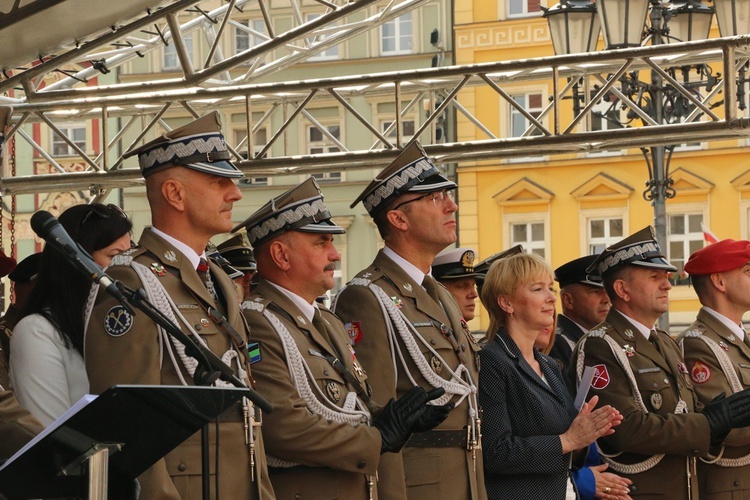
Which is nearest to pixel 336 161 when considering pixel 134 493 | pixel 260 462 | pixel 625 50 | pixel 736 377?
pixel 625 50

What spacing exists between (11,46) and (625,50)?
4.06 m

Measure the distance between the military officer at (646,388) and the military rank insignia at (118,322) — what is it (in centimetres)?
286

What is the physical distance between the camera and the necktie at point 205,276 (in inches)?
198

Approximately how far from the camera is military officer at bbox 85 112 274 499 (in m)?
4.60

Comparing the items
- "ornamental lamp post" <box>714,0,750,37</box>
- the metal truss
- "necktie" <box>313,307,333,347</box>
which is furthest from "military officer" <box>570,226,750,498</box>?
"ornamental lamp post" <box>714,0,750,37</box>

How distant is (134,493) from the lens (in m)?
3.97

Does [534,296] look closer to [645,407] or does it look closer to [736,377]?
[645,407]

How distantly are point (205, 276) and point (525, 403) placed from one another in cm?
189

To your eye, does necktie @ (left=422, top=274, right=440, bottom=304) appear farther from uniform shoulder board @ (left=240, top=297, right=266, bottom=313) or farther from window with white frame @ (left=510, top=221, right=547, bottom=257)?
window with white frame @ (left=510, top=221, right=547, bottom=257)

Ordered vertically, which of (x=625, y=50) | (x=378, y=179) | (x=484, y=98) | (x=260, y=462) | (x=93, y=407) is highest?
(x=484, y=98)

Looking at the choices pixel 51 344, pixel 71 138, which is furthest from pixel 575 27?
pixel 71 138

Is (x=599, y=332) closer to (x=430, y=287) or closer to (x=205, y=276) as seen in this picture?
(x=430, y=287)

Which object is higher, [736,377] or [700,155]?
[700,155]

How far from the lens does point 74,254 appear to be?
13.3 feet
